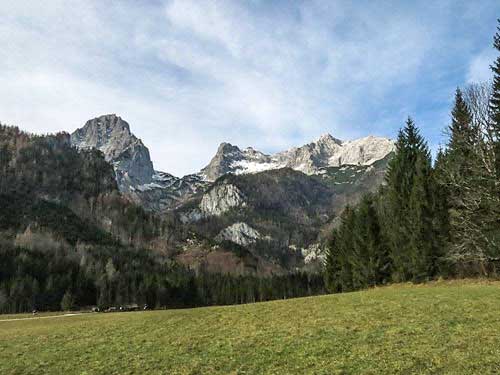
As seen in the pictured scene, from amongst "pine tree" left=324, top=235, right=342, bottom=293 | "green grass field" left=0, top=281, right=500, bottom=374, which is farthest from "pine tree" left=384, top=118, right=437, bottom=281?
"pine tree" left=324, top=235, right=342, bottom=293

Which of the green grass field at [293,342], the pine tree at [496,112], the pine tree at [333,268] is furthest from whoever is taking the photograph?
the pine tree at [333,268]

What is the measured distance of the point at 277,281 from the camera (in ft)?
571

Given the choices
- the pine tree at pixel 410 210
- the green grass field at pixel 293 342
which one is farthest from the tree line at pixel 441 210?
the green grass field at pixel 293 342

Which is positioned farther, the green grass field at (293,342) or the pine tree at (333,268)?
the pine tree at (333,268)

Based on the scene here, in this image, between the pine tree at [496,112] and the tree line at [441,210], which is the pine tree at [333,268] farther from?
the pine tree at [496,112]

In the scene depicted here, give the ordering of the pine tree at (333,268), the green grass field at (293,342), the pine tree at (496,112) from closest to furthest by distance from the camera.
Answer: the green grass field at (293,342) < the pine tree at (496,112) < the pine tree at (333,268)

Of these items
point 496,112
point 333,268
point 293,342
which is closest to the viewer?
point 293,342

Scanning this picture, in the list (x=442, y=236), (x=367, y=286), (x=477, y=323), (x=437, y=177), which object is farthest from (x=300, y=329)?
(x=367, y=286)

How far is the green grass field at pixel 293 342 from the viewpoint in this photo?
14.8 meters

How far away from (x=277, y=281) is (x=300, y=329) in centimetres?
15578

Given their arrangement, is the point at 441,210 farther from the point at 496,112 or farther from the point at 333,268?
the point at 333,268

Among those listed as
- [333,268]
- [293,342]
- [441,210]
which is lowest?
[293,342]

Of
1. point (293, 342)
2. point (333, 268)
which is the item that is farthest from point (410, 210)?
point (293, 342)

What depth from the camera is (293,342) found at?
19.1m
